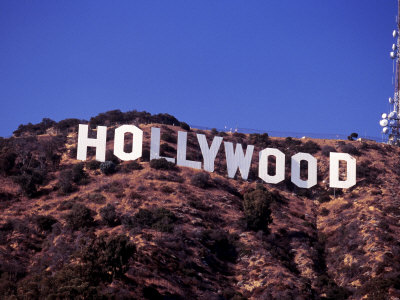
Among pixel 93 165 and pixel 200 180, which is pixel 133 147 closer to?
pixel 93 165

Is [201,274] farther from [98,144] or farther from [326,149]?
[326,149]

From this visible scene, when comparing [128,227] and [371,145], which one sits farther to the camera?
[371,145]

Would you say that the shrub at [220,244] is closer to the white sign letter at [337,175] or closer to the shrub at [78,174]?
the shrub at [78,174]

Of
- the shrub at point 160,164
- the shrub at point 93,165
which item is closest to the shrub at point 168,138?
the shrub at point 160,164

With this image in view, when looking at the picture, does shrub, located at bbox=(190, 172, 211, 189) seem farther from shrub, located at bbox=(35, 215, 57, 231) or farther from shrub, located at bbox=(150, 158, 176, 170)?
shrub, located at bbox=(35, 215, 57, 231)

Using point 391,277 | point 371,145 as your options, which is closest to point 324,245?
point 391,277
